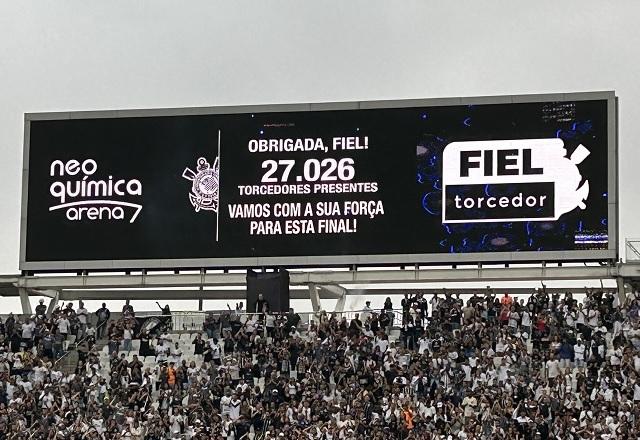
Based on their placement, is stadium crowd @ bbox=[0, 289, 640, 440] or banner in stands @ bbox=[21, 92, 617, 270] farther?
banner in stands @ bbox=[21, 92, 617, 270]

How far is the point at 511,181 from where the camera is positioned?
47.6 m

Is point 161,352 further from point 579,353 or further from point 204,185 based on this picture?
point 579,353

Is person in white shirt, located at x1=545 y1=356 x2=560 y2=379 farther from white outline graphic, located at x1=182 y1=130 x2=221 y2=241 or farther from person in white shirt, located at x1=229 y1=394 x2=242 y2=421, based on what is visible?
white outline graphic, located at x1=182 y1=130 x2=221 y2=241

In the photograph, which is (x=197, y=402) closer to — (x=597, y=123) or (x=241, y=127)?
(x=241, y=127)

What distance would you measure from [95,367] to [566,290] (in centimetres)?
1195

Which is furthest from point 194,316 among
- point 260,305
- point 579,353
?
point 579,353

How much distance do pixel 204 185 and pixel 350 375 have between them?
8.57 metres

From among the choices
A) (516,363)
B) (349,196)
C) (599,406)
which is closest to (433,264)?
(349,196)

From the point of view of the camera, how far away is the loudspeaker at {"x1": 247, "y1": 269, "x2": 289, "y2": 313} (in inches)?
1857

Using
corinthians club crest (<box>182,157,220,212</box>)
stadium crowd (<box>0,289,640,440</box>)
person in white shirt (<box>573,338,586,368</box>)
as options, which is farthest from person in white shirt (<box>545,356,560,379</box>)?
corinthians club crest (<box>182,157,220,212</box>)

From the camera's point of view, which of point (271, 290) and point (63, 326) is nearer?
point (271, 290)

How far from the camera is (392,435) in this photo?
40438mm

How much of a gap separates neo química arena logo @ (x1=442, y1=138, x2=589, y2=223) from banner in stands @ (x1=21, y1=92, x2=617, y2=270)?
0.11ft

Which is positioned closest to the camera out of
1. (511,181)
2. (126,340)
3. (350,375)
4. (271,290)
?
(350,375)
